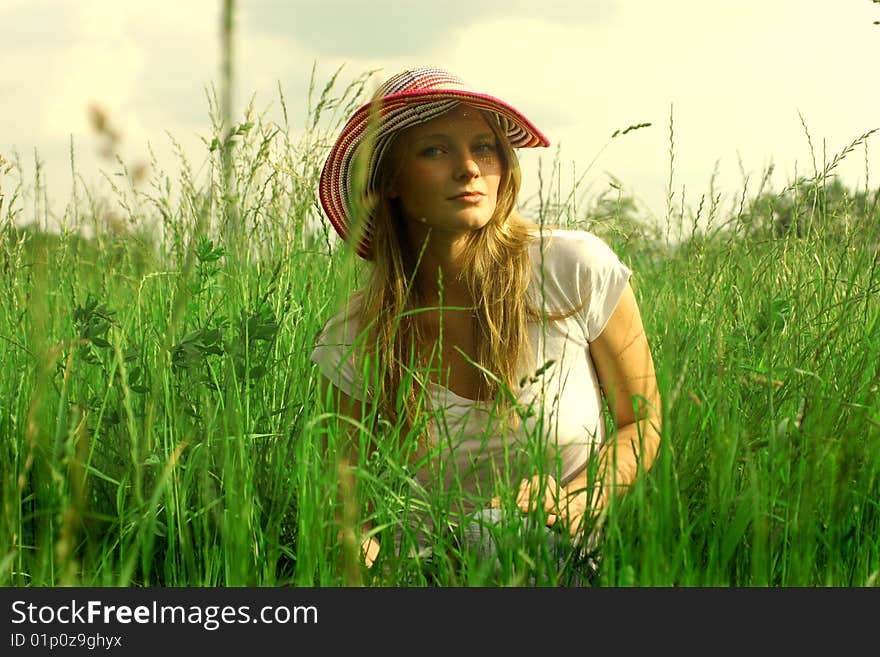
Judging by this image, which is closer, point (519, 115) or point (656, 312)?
point (519, 115)

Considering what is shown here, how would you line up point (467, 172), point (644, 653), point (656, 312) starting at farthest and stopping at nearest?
point (656, 312)
point (467, 172)
point (644, 653)

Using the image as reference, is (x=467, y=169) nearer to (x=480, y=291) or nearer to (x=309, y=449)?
(x=480, y=291)

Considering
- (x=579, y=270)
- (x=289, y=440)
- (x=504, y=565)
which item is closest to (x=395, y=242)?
(x=579, y=270)

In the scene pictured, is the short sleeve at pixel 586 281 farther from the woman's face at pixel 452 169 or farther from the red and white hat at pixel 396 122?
the red and white hat at pixel 396 122

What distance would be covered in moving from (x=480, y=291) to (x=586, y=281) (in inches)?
11.2

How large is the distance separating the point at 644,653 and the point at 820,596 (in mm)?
334

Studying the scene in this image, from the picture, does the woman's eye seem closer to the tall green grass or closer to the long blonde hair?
the long blonde hair

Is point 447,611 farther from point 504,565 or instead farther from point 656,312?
point 656,312

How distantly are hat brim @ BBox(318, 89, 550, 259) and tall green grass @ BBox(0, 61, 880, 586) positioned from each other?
11cm

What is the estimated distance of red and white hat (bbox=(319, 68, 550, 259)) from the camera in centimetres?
227

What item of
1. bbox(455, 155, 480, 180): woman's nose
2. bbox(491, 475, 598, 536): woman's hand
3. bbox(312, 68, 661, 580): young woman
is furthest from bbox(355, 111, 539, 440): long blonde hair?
bbox(491, 475, 598, 536): woman's hand

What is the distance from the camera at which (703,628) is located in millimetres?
1341

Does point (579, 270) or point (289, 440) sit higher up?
point (579, 270)

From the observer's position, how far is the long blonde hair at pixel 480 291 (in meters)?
2.28
